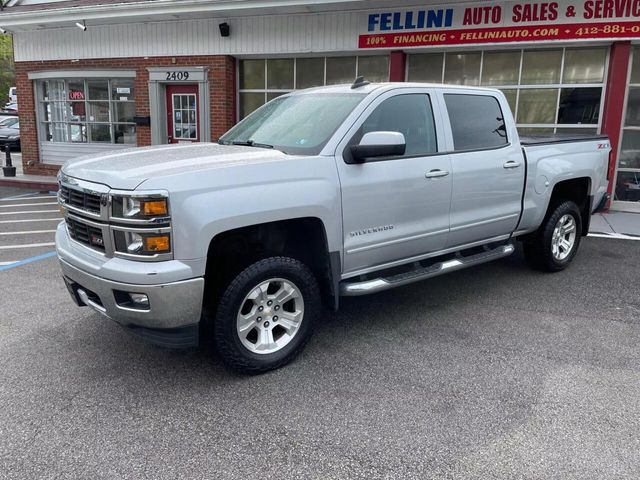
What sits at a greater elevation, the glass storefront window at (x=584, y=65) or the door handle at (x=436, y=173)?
the glass storefront window at (x=584, y=65)

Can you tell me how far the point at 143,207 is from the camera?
3119 millimetres

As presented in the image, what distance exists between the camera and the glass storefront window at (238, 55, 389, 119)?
36.6 feet

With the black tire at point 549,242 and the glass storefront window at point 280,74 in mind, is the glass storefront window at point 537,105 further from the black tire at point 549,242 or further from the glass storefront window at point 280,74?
the glass storefront window at point 280,74

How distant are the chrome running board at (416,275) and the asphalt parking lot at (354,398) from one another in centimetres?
45

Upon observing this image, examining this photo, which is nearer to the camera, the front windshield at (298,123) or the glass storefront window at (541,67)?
the front windshield at (298,123)

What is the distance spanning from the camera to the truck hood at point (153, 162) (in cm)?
325

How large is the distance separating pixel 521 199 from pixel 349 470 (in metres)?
3.58

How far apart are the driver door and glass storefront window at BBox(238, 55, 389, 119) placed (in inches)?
272

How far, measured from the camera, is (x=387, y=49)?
34.6 feet

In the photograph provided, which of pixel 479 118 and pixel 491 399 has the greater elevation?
pixel 479 118

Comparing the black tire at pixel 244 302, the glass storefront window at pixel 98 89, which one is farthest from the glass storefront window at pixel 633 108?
the glass storefront window at pixel 98 89

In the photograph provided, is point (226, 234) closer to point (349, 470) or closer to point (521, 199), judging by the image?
point (349, 470)

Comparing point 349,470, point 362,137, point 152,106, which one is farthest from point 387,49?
point 349,470

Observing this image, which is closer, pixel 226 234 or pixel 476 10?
pixel 226 234
